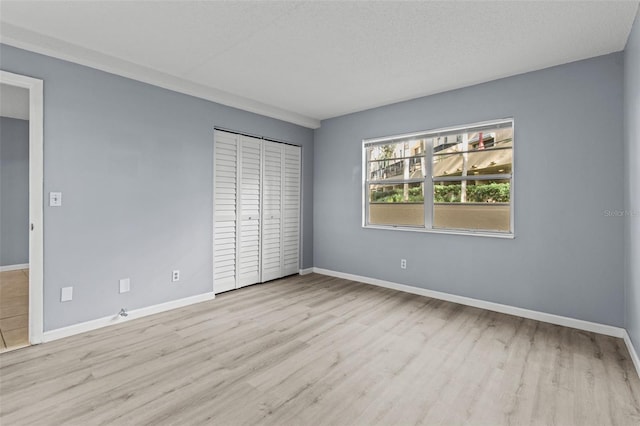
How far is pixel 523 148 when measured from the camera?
3258mm

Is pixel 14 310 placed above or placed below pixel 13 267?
below

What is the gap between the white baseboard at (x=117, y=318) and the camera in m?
2.72

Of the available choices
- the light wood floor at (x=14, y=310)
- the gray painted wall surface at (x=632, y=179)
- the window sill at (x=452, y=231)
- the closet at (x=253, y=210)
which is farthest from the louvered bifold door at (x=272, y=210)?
the gray painted wall surface at (x=632, y=179)

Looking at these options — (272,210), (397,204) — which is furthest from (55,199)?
(397,204)

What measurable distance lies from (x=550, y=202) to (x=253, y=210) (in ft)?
11.5

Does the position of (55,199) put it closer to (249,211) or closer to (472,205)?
(249,211)

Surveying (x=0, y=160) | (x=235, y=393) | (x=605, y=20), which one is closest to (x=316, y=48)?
(x=605, y=20)

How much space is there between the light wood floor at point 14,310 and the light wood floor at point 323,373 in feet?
0.95

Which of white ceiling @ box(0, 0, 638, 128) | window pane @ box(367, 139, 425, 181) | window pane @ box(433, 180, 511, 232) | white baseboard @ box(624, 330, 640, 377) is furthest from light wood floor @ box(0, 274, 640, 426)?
white ceiling @ box(0, 0, 638, 128)

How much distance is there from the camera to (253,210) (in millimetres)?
4441

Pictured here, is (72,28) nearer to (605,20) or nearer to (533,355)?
(605,20)

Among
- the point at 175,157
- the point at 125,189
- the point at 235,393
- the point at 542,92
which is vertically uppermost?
the point at 542,92

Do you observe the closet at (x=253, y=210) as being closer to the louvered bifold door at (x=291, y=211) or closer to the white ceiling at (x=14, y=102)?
the louvered bifold door at (x=291, y=211)

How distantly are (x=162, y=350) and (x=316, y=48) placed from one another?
9.42ft
